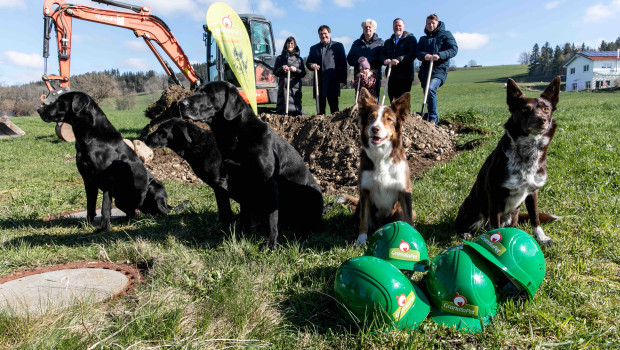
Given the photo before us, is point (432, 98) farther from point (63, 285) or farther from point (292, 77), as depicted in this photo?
point (63, 285)

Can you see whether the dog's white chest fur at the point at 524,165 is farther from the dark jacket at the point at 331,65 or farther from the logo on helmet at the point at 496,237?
the dark jacket at the point at 331,65

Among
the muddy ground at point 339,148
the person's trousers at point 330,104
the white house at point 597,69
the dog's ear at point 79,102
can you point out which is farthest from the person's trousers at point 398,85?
the white house at point 597,69

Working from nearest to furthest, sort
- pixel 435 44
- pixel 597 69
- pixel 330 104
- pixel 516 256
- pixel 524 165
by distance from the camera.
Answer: pixel 516 256
pixel 524 165
pixel 435 44
pixel 330 104
pixel 597 69

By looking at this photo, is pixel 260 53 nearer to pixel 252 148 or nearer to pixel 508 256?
pixel 252 148

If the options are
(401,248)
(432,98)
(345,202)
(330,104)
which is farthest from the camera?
(330,104)

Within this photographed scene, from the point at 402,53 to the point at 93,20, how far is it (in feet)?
36.2

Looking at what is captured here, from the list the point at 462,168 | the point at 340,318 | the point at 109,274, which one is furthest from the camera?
the point at 462,168

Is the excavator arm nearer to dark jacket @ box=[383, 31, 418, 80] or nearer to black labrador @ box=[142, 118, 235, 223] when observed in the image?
dark jacket @ box=[383, 31, 418, 80]

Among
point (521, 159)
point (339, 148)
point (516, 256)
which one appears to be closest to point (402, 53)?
point (339, 148)

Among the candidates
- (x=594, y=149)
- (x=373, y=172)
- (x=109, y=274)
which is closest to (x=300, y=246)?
(x=373, y=172)

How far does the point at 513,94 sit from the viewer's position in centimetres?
354

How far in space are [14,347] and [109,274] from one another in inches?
46.3

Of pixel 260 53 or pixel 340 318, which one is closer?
pixel 340 318

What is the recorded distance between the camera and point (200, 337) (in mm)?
2117
